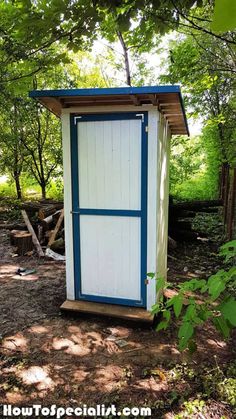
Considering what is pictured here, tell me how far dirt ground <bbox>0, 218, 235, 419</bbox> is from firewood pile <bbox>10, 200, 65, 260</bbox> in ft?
7.49

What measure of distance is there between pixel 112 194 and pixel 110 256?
0.76 m

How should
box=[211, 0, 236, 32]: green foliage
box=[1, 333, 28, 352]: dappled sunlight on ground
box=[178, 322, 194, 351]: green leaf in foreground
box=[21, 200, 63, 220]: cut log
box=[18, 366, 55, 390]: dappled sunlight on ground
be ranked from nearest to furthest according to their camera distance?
box=[211, 0, 236, 32]: green foliage < box=[178, 322, 194, 351]: green leaf in foreground < box=[18, 366, 55, 390]: dappled sunlight on ground < box=[1, 333, 28, 352]: dappled sunlight on ground < box=[21, 200, 63, 220]: cut log

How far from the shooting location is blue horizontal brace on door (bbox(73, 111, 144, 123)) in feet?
11.4

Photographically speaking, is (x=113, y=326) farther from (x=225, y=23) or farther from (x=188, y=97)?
(x=188, y=97)

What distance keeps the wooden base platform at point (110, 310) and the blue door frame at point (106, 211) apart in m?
0.06

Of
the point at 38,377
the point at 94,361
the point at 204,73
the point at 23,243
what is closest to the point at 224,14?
the point at 38,377

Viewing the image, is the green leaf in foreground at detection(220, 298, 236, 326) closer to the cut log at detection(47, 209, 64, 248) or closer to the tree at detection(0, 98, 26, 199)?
the cut log at detection(47, 209, 64, 248)

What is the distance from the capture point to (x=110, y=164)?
144 inches

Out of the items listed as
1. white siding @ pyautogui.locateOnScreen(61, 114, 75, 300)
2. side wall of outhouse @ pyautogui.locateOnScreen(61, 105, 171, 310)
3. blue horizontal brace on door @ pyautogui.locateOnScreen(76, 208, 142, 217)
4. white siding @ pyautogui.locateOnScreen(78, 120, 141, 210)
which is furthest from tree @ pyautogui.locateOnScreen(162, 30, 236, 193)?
blue horizontal brace on door @ pyautogui.locateOnScreen(76, 208, 142, 217)

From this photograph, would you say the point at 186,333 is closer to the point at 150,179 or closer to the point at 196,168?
the point at 150,179

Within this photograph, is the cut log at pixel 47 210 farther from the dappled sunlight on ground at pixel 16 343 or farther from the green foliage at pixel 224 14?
the green foliage at pixel 224 14

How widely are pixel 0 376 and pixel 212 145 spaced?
1059cm

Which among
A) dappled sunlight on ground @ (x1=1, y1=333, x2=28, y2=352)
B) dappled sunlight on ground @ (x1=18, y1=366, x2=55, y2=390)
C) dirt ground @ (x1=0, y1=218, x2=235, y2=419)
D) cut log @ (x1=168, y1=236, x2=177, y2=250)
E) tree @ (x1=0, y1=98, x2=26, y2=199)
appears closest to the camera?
dirt ground @ (x1=0, y1=218, x2=235, y2=419)

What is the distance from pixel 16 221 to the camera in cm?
962
